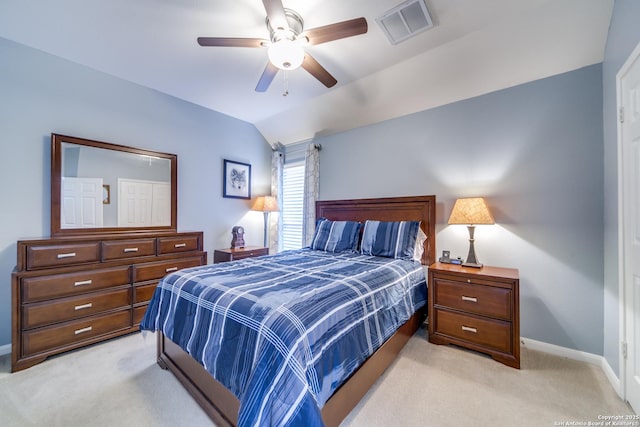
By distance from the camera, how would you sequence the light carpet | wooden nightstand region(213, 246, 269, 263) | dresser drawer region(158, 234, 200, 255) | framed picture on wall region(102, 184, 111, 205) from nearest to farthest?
the light carpet, framed picture on wall region(102, 184, 111, 205), dresser drawer region(158, 234, 200, 255), wooden nightstand region(213, 246, 269, 263)

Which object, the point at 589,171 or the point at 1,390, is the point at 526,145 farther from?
the point at 1,390

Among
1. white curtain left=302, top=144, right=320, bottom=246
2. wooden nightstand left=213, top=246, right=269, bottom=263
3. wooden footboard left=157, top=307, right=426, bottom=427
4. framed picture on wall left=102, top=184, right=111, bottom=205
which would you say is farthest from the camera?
white curtain left=302, top=144, right=320, bottom=246

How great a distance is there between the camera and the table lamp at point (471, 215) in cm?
231

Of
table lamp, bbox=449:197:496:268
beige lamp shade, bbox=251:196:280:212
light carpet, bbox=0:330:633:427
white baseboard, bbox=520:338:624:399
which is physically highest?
beige lamp shade, bbox=251:196:280:212

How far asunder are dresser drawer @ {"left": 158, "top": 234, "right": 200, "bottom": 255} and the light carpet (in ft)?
3.58

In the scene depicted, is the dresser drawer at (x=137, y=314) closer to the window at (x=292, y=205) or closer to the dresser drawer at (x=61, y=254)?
the dresser drawer at (x=61, y=254)

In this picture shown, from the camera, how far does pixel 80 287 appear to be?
7.55 ft

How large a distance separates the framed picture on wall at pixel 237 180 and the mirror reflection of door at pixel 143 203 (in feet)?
2.87

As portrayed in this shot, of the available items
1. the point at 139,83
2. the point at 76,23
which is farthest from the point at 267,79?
the point at 139,83

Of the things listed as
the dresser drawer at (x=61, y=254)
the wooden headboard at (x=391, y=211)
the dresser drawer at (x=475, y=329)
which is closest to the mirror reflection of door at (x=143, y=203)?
the dresser drawer at (x=61, y=254)

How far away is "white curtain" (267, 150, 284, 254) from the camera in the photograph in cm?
442

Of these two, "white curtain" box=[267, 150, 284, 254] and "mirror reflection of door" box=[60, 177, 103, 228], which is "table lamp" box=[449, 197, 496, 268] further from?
"mirror reflection of door" box=[60, 177, 103, 228]

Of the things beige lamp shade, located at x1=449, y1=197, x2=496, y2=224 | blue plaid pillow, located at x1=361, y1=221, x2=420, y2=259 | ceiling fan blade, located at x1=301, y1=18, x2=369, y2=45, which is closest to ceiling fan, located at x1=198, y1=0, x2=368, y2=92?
ceiling fan blade, located at x1=301, y1=18, x2=369, y2=45

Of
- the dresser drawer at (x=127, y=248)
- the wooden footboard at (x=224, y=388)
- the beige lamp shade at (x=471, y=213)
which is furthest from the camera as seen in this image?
the dresser drawer at (x=127, y=248)
